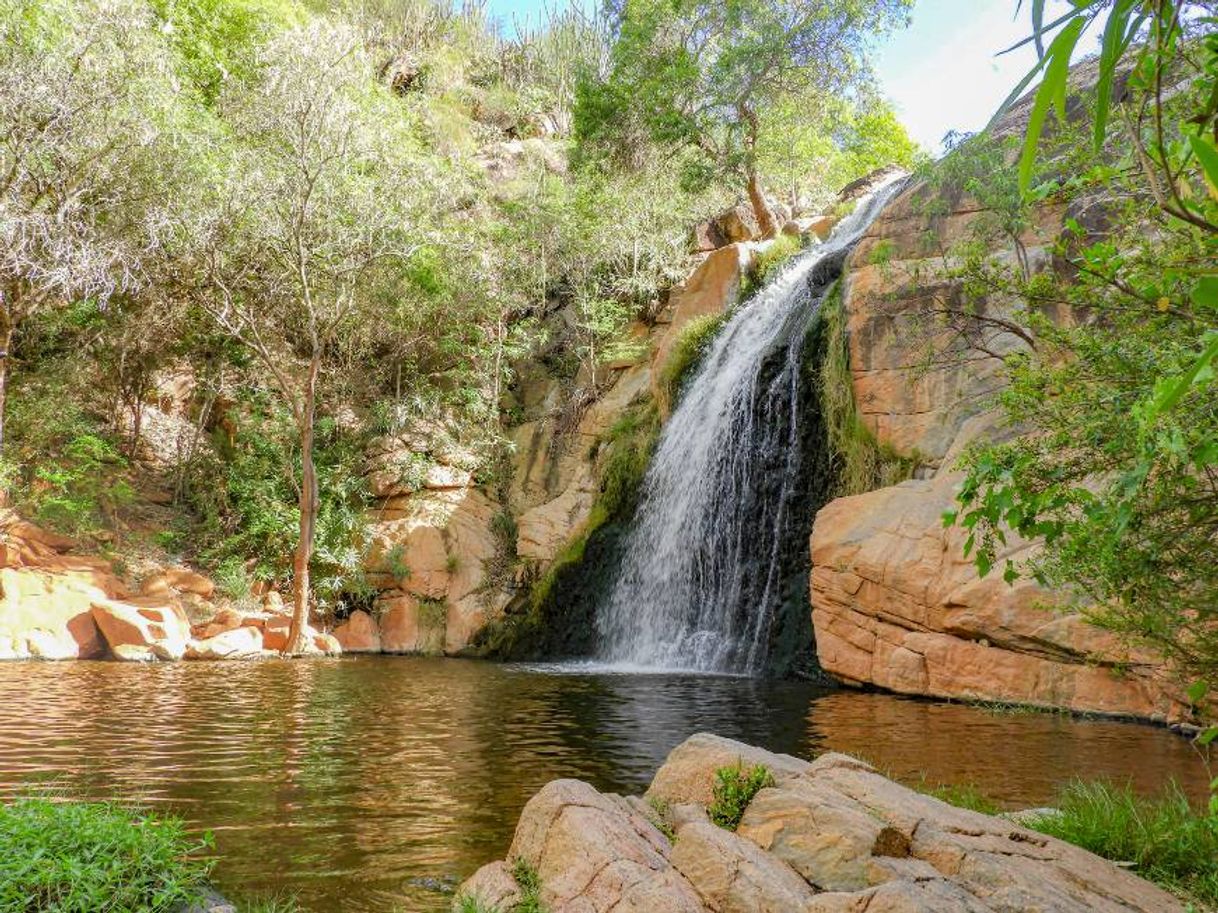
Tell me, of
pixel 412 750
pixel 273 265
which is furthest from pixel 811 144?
pixel 412 750

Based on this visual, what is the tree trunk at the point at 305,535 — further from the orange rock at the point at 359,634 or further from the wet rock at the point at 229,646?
Answer: the orange rock at the point at 359,634

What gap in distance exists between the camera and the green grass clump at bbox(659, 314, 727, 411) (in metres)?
19.4

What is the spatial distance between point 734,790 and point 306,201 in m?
16.4

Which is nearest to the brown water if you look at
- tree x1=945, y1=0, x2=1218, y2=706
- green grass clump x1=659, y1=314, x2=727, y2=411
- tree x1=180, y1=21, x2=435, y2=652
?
tree x1=945, y1=0, x2=1218, y2=706

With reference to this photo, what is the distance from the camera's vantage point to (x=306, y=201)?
17.7 m

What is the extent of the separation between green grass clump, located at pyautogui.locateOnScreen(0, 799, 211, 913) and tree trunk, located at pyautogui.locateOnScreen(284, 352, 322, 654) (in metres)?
13.7

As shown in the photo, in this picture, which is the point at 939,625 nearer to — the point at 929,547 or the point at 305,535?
the point at 929,547

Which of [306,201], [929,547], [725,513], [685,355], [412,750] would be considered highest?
[306,201]

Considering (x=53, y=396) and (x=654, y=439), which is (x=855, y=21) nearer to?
(x=654, y=439)

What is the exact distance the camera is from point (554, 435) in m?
23.1

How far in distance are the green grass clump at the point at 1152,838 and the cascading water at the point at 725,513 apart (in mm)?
9578

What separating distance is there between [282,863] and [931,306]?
1196 cm

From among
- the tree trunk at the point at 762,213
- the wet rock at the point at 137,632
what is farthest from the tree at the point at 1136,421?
the tree trunk at the point at 762,213

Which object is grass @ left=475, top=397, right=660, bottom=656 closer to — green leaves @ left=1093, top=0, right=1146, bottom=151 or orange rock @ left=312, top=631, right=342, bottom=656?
orange rock @ left=312, top=631, right=342, bottom=656
